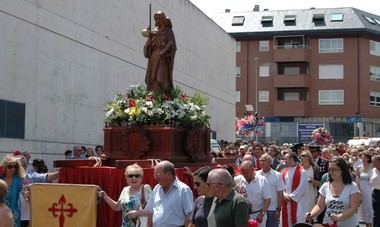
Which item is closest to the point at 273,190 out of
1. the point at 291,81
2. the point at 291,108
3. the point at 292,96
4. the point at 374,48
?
the point at 291,108

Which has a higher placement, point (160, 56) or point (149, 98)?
point (160, 56)

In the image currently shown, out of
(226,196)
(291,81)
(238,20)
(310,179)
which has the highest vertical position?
(238,20)

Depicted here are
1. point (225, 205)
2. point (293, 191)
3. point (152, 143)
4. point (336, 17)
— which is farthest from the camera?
point (336, 17)

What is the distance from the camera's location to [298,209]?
40.7 ft

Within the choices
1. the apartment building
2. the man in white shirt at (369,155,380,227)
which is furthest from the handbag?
the apartment building

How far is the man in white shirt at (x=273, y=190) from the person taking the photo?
37.1 feet

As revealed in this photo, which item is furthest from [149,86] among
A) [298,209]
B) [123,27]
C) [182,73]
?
[182,73]

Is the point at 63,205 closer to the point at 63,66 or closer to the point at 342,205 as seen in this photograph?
the point at 342,205

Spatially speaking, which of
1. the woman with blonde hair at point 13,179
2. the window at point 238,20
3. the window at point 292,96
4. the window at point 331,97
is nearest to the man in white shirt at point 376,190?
the woman with blonde hair at point 13,179

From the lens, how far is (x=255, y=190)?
10.6 metres

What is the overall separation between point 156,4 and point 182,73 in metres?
5.94

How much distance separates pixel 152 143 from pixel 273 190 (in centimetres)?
264

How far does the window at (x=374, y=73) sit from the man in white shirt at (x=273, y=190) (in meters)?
56.2

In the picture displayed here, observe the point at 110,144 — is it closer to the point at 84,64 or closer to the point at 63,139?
the point at 63,139
